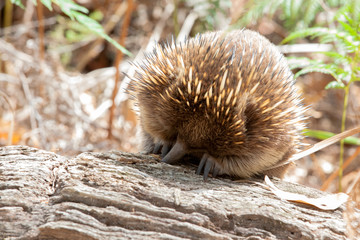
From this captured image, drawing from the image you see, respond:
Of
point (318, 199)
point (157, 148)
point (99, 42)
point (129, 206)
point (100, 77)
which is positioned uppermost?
point (99, 42)

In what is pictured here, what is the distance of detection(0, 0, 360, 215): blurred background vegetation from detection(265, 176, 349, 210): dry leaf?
154 cm

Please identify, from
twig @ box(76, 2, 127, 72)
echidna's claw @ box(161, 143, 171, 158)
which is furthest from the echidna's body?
twig @ box(76, 2, 127, 72)

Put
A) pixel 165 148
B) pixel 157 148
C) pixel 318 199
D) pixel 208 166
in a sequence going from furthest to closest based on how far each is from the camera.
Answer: pixel 157 148, pixel 165 148, pixel 208 166, pixel 318 199

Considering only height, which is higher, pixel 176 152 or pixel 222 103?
pixel 222 103

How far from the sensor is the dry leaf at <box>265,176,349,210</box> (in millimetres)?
2252

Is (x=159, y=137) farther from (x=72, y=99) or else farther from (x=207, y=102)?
(x=72, y=99)

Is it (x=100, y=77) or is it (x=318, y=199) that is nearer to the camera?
(x=318, y=199)

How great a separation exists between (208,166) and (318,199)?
0.69 m

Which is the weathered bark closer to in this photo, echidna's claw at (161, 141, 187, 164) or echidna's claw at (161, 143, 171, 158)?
echidna's claw at (161, 141, 187, 164)

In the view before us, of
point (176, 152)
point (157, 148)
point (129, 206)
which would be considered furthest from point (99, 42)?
point (129, 206)

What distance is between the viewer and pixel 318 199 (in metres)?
2.32

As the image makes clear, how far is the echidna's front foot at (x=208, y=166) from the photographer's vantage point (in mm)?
2416

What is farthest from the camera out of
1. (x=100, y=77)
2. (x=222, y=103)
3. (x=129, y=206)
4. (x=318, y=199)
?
(x=100, y=77)

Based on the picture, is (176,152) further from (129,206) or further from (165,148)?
(129,206)
